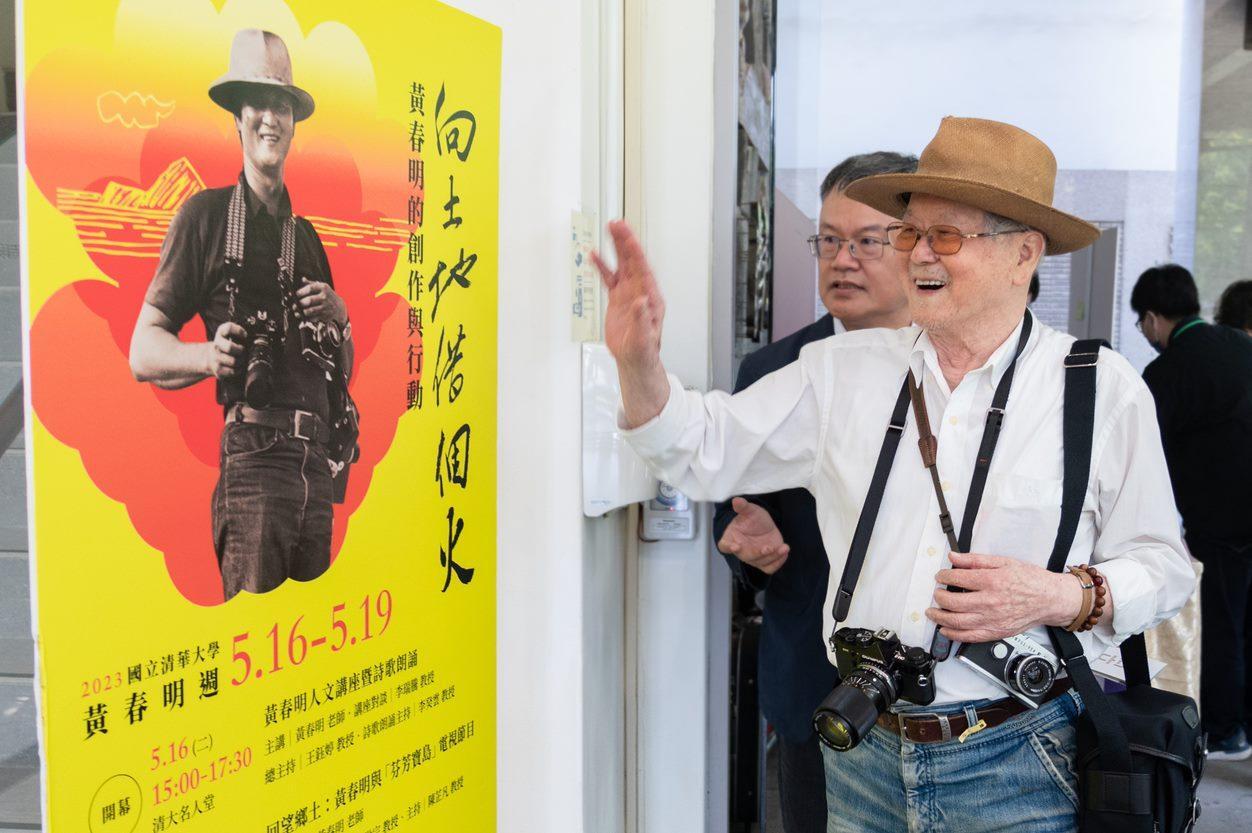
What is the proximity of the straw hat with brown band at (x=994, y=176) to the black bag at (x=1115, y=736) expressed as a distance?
218 millimetres

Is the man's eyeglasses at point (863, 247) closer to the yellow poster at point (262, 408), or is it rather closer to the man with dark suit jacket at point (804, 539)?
the man with dark suit jacket at point (804, 539)

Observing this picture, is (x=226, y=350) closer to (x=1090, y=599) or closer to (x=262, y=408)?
(x=262, y=408)

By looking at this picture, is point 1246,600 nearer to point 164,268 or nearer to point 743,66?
point 743,66

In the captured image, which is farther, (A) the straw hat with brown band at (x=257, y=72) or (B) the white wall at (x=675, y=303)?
(B) the white wall at (x=675, y=303)

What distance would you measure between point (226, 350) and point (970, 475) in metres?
1.09

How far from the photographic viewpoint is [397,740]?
152 cm

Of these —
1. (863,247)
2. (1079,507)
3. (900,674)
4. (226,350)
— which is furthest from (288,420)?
(863,247)

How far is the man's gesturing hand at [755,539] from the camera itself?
2.06 meters

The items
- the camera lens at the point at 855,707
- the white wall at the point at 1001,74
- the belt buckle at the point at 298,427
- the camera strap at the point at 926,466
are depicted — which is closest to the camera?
the belt buckle at the point at 298,427

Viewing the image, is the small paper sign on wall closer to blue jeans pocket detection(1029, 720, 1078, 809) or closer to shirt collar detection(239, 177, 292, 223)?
shirt collar detection(239, 177, 292, 223)

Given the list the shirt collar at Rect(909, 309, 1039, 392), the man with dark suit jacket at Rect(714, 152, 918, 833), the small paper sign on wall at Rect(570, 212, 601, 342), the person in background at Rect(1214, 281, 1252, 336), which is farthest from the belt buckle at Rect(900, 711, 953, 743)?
the person in background at Rect(1214, 281, 1252, 336)

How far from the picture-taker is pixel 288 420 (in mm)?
1318

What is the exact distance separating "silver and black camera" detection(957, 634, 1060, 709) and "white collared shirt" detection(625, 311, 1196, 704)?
41 millimetres

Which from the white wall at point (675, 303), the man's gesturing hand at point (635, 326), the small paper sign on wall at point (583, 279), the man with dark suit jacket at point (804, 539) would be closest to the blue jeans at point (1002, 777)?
the man with dark suit jacket at point (804, 539)
